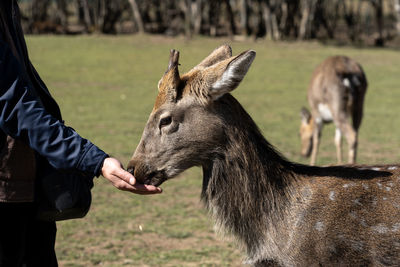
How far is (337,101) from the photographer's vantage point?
10.9 m

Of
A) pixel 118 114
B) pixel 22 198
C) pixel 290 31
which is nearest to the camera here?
pixel 22 198

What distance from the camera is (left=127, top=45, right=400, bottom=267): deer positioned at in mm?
3832

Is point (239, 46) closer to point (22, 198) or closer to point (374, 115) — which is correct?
point (374, 115)

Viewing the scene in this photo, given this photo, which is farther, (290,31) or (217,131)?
(290,31)

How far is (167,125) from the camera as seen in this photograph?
3951 millimetres

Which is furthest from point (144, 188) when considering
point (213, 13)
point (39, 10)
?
point (39, 10)

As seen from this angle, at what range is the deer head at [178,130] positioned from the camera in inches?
154

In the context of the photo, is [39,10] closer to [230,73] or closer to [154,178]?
[154,178]

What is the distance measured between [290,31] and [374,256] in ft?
116

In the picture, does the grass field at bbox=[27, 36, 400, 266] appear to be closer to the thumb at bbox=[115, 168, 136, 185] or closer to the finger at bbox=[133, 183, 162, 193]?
the finger at bbox=[133, 183, 162, 193]

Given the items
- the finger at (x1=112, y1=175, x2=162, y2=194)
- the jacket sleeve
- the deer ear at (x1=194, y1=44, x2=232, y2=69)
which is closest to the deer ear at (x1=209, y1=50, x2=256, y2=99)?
the deer ear at (x1=194, y1=44, x2=232, y2=69)

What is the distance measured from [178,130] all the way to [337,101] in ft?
24.2

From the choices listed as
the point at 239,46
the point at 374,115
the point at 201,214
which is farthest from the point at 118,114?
the point at 239,46

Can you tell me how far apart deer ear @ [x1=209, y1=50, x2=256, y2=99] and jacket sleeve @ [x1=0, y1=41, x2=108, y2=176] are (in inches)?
35.4
